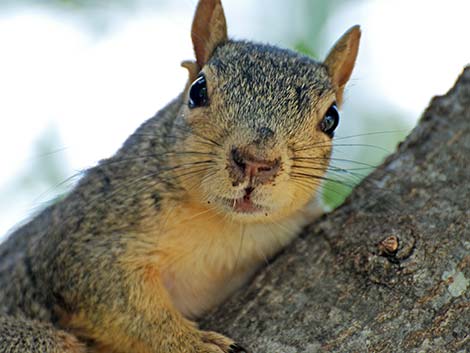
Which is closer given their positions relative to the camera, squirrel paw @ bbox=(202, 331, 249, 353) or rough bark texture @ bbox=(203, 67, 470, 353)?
rough bark texture @ bbox=(203, 67, 470, 353)

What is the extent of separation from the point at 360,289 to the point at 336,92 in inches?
53.4

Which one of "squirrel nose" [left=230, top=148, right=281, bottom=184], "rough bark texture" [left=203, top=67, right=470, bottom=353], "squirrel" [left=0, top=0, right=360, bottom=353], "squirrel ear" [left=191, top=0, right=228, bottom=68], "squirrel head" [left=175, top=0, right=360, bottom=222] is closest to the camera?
"rough bark texture" [left=203, top=67, right=470, bottom=353]

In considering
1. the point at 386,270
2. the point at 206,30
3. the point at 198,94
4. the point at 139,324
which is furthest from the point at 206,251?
the point at 206,30

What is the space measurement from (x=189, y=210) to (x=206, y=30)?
3.36 ft

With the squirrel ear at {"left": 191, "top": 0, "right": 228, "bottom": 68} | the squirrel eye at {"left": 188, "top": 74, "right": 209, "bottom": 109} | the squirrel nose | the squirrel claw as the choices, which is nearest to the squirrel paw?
the squirrel claw

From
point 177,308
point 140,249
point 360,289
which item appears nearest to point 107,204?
point 140,249

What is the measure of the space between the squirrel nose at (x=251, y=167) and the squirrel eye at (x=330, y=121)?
0.69m

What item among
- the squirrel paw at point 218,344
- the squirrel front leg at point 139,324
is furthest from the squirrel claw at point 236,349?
the squirrel front leg at point 139,324

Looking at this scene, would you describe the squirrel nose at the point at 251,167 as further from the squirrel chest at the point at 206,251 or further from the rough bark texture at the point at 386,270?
the squirrel chest at the point at 206,251

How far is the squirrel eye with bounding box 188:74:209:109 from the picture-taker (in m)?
3.46

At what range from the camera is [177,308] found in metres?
3.66

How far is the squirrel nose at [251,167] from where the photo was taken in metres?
2.86

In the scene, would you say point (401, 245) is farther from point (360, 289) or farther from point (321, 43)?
point (321, 43)

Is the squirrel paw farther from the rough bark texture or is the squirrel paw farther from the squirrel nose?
the squirrel nose
